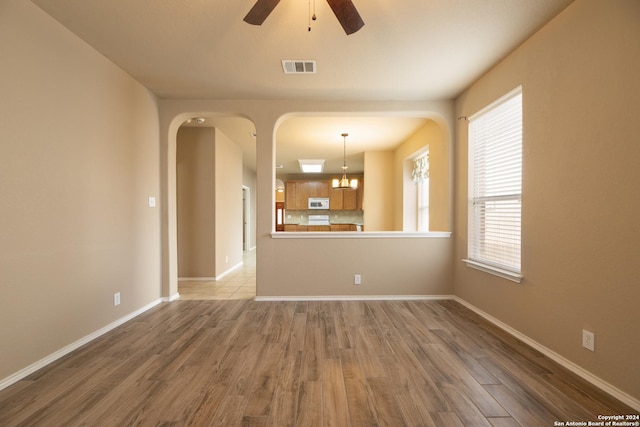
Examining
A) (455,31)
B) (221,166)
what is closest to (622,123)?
(455,31)

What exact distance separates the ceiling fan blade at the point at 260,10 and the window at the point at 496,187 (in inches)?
92.2

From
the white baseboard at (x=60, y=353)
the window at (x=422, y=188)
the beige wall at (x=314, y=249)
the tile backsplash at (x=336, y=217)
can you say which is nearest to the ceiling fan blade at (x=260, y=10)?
the beige wall at (x=314, y=249)

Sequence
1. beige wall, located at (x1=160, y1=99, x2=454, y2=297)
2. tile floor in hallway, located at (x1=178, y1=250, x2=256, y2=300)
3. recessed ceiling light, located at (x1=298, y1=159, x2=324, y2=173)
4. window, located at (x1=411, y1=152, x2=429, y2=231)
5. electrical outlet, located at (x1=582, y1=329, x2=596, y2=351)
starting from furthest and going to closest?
1. recessed ceiling light, located at (x1=298, y1=159, x2=324, y2=173)
2. window, located at (x1=411, y1=152, x2=429, y2=231)
3. tile floor in hallway, located at (x1=178, y1=250, x2=256, y2=300)
4. beige wall, located at (x1=160, y1=99, x2=454, y2=297)
5. electrical outlet, located at (x1=582, y1=329, x2=596, y2=351)

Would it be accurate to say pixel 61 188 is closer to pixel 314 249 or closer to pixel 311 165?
pixel 314 249

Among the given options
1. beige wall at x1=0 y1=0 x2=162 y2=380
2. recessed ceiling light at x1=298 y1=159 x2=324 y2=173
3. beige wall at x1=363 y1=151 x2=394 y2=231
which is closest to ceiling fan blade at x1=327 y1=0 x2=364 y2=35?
beige wall at x1=0 y1=0 x2=162 y2=380

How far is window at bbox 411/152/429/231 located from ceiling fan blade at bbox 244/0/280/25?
426cm

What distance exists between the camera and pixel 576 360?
203 centimetres

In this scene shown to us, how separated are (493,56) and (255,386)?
3530 millimetres

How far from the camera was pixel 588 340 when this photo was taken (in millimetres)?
1945

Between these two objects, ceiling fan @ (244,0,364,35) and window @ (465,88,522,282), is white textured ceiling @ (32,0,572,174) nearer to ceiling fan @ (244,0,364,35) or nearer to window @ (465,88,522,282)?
ceiling fan @ (244,0,364,35)

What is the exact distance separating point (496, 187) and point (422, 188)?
9.52ft

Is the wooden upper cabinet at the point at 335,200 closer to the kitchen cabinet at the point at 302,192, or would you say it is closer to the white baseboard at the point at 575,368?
the kitchen cabinet at the point at 302,192

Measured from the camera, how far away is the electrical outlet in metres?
1.91

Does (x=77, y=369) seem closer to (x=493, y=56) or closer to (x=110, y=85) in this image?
(x=110, y=85)
